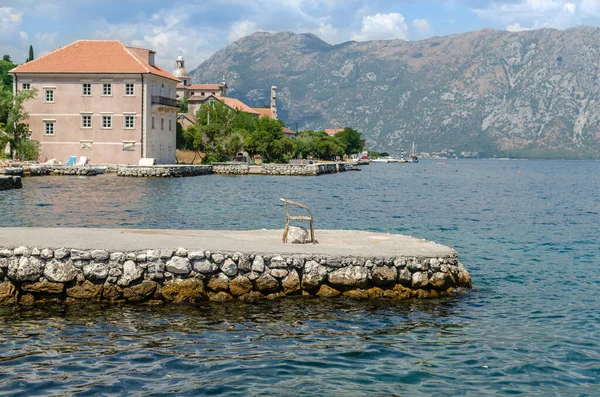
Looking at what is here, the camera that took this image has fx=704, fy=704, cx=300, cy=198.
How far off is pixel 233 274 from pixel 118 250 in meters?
2.22

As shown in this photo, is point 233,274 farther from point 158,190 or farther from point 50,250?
point 158,190

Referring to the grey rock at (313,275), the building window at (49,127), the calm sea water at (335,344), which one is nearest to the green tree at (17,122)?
the building window at (49,127)

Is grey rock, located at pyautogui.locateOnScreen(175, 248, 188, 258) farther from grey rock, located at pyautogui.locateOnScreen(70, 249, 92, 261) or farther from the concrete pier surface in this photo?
grey rock, located at pyautogui.locateOnScreen(70, 249, 92, 261)

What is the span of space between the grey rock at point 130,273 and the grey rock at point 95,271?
331 millimetres

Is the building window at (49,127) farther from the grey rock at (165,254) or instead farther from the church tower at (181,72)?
the church tower at (181,72)

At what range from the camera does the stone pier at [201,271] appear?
1307cm

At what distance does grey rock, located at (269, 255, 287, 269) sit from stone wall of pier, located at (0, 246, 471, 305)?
→ 2 cm

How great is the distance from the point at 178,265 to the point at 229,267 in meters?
0.96

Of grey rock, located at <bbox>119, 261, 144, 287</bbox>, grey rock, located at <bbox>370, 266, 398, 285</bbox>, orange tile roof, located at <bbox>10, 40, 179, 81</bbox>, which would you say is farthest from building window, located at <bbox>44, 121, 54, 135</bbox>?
grey rock, located at <bbox>370, 266, 398, 285</bbox>

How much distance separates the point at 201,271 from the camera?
13.4 meters

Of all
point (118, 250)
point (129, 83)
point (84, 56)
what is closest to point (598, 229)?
point (118, 250)

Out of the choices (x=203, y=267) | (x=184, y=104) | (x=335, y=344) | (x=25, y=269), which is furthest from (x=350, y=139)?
(x=335, y=344)

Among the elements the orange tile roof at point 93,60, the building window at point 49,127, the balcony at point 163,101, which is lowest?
the building window at point 49,127

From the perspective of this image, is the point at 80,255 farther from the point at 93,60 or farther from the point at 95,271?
the point at 93,60
